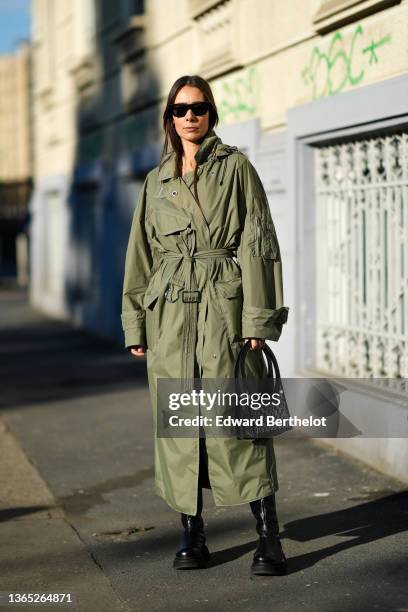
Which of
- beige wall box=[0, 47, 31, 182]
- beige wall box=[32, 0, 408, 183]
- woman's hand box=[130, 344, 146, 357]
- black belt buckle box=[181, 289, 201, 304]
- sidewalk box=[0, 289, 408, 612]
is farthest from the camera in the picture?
beige wall box=[0, 47, 31, 182]

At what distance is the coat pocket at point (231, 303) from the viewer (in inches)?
191

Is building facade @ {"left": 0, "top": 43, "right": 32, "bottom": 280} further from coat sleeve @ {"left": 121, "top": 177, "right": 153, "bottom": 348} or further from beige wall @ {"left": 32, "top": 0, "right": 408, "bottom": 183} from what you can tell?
coat sleeve @ {"left": 121, "top": 177, "right": 153, "bottom": 348}

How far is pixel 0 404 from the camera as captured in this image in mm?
10000

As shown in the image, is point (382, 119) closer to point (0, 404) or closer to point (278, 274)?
point (278, 274)

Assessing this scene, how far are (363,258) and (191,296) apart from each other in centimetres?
306

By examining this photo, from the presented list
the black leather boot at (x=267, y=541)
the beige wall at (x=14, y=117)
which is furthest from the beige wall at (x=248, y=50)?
the beige wall at (x=14, y=117)

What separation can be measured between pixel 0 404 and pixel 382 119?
4452mm

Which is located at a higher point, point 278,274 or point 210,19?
point 210,19

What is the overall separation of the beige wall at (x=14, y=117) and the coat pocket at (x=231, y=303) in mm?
50055

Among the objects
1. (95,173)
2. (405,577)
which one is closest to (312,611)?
(405,577)

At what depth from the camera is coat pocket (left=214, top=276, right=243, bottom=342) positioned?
15.9 ft

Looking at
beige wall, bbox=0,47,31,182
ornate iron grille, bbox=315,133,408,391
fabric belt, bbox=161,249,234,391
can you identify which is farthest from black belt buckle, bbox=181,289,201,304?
beige wall, bbox=0,47,31,182

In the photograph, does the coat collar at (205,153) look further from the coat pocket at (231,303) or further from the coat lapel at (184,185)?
the coat pocket at (231,303)

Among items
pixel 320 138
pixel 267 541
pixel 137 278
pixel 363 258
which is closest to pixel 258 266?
pixel 137 278
